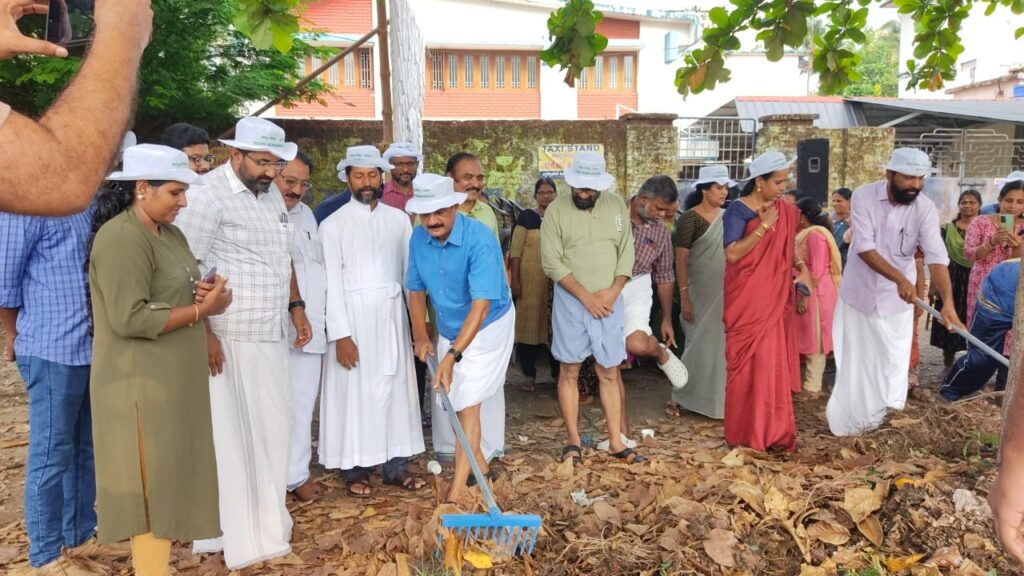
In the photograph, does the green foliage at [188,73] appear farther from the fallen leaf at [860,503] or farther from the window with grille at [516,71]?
the window with grille at [516,71]

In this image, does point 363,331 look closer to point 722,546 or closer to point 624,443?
point 624,443

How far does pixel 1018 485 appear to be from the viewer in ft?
4.90

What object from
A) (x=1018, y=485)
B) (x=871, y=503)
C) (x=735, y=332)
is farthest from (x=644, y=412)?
(x=1018, y=485)

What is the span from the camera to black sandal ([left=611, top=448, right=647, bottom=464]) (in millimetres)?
4816

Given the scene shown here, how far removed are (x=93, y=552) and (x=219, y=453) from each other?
802 mm

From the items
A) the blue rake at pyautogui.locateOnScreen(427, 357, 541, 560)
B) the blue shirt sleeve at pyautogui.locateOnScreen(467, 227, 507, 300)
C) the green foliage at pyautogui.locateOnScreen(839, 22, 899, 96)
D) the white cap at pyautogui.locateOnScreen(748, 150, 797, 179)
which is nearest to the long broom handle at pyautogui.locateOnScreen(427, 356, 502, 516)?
the blue rake at pyautogui.locateOnScreen(427, 357, 541, 560)

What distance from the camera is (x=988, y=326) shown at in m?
6.01

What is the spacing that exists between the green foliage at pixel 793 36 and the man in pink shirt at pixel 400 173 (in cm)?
118

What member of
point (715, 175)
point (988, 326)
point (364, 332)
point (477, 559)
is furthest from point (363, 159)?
point (988, 326)

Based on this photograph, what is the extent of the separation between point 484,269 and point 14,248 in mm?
2109

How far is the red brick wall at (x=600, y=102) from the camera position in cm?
2433

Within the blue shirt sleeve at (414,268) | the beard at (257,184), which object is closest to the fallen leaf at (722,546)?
the blue shirt sleeve at (414,268)

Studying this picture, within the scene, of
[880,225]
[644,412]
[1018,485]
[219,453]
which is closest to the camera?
[1018,485]

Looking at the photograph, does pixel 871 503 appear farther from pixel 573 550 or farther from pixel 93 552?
pixel 93 552
